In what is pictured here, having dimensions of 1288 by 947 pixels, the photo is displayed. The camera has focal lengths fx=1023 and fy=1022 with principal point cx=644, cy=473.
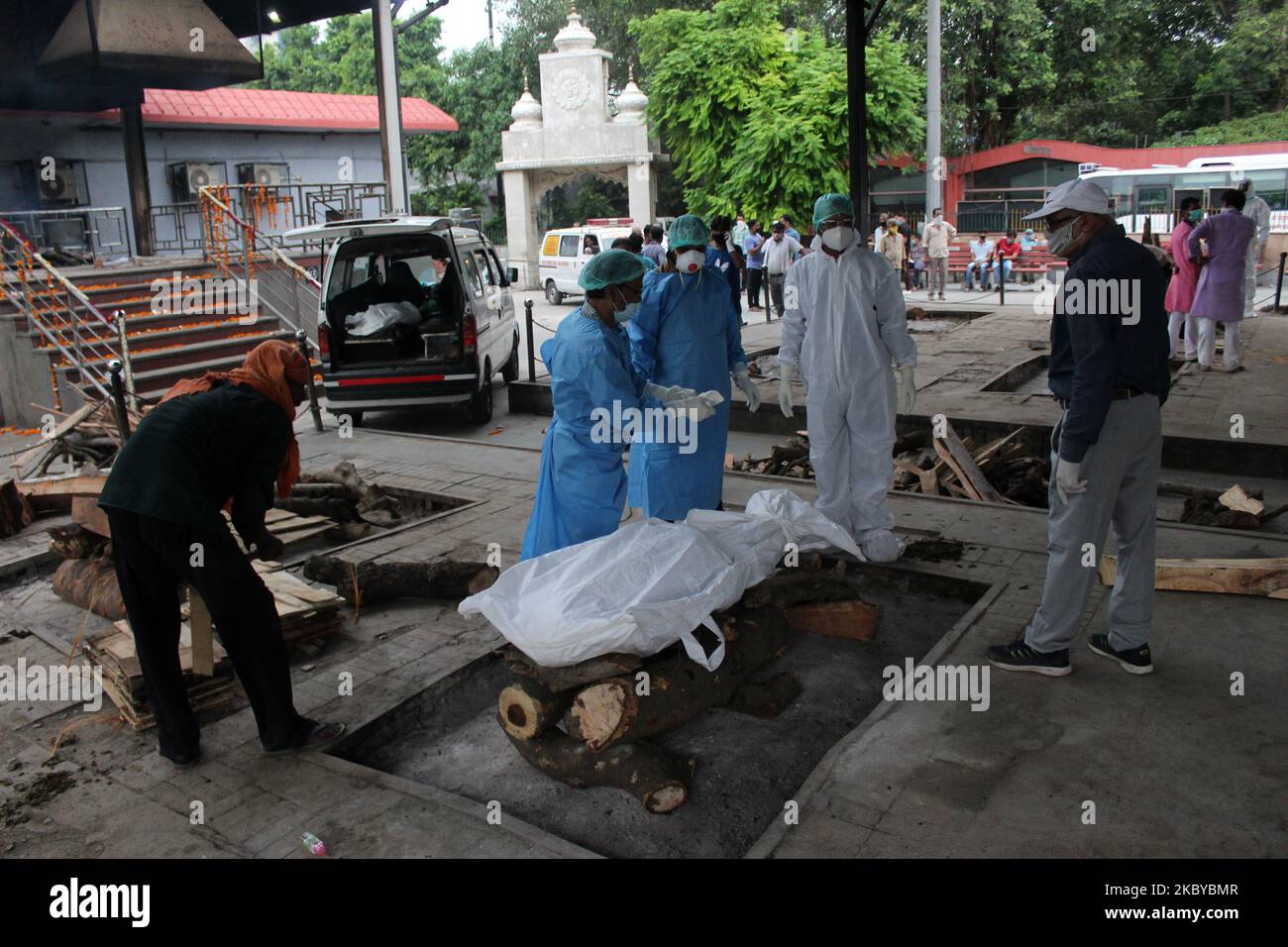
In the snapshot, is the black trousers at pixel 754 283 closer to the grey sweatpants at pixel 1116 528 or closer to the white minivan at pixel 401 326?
the white minivan at pixel 401 326

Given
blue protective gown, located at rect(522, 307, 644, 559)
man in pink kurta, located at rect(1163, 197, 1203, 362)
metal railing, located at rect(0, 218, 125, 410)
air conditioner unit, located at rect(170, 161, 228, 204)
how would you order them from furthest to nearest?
air conditioner unit, located at rect(170, 161, 228, 204), metal railing, located at rect(0, 218, 125, 410), man in pink kurta, located at rect(1163, 197, 1203, 362), blue protective gown, located at rect(522, 307, 644, 559)

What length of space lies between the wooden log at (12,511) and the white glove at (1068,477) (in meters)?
7.41

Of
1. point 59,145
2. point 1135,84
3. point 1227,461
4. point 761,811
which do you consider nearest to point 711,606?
point 761,811

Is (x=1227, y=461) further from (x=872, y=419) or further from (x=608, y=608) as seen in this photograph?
(x=608, y=608)

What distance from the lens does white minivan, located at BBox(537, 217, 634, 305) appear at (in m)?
24.7

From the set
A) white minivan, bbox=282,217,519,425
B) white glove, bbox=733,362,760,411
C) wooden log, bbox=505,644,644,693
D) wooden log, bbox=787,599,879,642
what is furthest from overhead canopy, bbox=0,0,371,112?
wooden log, bbox=505,644,644,693

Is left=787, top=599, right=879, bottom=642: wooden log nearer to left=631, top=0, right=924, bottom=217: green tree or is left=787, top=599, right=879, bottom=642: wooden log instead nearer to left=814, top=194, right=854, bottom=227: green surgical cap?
left=814, top=194, right=854, bottom=227: green surgical cap

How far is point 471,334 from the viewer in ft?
34.2

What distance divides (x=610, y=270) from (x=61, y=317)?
1132cm

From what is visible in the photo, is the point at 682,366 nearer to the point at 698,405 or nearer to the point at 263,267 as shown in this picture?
the point at 698,405

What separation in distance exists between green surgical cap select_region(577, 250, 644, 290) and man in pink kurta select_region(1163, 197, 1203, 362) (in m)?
9.12

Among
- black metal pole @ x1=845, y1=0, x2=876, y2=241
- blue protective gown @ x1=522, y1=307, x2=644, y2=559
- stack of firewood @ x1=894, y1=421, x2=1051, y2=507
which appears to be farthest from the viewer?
black metal pole @ x1=845, y1=0, x2=876, y2=241

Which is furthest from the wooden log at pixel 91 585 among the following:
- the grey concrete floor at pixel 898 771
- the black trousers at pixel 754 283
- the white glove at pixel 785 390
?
the black trousers at pixel 754 283
